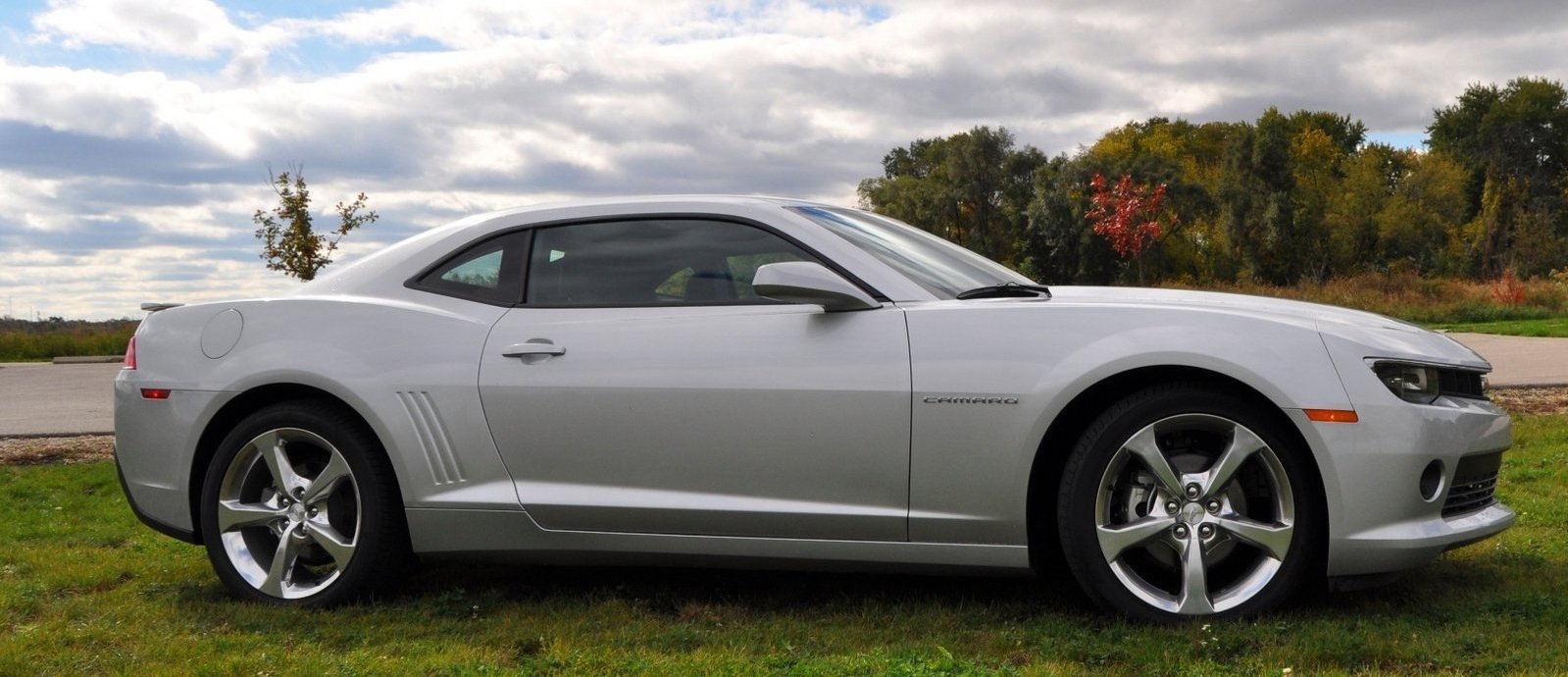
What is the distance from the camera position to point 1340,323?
425 centimetres

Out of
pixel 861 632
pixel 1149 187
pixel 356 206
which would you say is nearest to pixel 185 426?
pixel 861 632

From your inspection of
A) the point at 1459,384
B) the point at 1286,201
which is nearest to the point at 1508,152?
the point at 1286,201

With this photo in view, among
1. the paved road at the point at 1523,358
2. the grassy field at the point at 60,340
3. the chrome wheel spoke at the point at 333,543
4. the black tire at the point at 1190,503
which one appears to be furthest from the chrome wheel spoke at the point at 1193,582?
the grassy field at the point at 60,340

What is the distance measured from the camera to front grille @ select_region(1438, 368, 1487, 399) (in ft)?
13.8

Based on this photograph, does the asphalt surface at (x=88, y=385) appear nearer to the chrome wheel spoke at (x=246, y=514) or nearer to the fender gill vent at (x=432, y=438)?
the chrome wheel spoke at (x=246, y=514)

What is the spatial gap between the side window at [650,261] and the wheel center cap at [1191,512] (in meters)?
1.44

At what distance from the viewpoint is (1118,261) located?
6050 centimetres

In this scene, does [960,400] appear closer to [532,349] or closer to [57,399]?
[532,349]

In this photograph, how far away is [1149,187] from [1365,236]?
414 inches

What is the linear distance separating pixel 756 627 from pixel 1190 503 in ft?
4.70

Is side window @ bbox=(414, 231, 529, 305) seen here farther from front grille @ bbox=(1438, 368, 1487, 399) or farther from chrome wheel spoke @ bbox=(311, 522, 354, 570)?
front grille @ bbox=(1438, 368, 1487, 399)

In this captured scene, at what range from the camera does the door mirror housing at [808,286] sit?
4.16 m

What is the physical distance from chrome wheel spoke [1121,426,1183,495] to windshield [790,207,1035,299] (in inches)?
30.2

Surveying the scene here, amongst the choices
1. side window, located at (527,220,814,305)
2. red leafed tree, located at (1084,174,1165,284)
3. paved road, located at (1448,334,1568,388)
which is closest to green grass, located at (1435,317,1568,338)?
paved road, located at (1448,334,1568,388)
